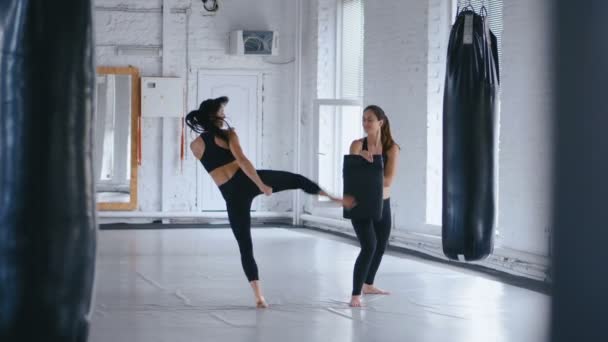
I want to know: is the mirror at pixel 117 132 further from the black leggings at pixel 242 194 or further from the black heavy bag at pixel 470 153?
the black heavy bag at pixel 470 153

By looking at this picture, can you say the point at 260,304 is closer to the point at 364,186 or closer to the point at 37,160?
the point at 364,186

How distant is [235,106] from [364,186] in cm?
675

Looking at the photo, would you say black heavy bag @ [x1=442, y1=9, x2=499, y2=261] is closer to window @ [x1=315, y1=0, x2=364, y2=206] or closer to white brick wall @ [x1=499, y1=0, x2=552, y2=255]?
white brick wall @ [x1=499, y1=0, x2=552, y2=255]

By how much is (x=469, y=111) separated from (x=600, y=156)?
3760 mm

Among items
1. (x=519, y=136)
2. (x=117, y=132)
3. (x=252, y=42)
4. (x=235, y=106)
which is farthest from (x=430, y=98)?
(x=117, y=132)

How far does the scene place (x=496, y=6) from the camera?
23.7ft

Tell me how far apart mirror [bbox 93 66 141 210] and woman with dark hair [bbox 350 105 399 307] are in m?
6.28

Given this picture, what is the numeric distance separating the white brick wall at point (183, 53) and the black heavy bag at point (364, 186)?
21.9ft

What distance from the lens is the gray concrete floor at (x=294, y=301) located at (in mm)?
4453

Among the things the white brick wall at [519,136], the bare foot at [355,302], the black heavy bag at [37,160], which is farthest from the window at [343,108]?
the black heavy bag at [37,160]

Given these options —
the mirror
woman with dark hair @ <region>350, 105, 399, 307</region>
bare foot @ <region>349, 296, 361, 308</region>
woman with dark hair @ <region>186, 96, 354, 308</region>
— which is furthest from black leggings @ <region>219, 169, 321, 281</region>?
the mirror

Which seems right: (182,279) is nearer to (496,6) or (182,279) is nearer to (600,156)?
(496,6)

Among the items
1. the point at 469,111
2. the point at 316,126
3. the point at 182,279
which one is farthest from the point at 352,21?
the point at 469,111

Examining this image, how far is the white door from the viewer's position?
456 inches
